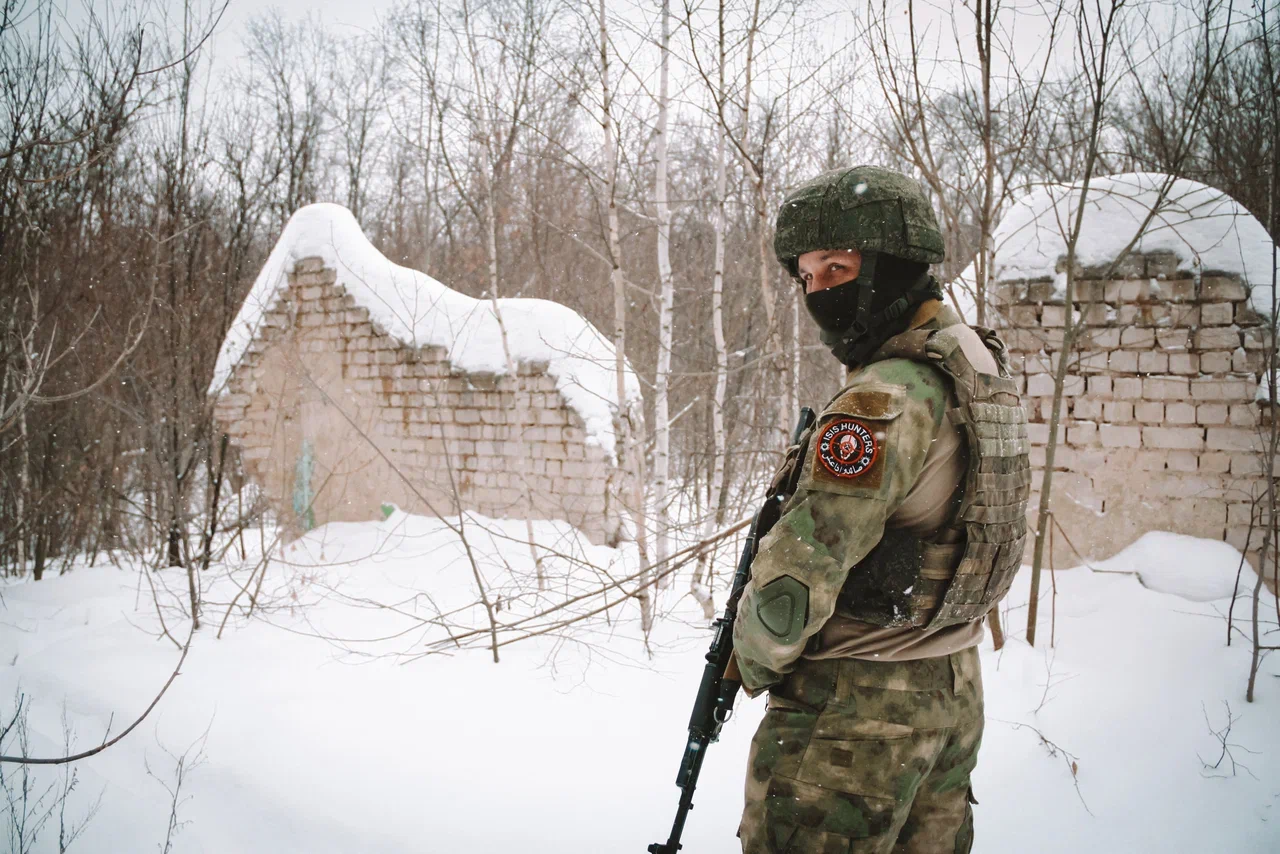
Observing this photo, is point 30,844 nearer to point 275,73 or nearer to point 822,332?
point 822,332

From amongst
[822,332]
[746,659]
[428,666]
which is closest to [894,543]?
[746,659]

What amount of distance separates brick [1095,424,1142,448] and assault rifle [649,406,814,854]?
3.53 metres

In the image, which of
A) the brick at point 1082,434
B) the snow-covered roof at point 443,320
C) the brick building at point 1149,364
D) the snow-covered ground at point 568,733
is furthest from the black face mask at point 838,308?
the snow-covered roof at point 443,320

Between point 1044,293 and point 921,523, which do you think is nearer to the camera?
point 921,523

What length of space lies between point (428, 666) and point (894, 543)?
3148 millimetres

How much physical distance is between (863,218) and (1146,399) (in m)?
3.54

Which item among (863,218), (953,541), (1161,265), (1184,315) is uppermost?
(1161,265)

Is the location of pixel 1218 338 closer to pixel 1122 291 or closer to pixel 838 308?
pixel 1122 291

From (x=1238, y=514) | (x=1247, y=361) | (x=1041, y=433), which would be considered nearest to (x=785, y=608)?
(x=1041, y=433)

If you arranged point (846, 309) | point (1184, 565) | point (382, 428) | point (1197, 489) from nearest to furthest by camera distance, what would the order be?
point (846, 309) < point (1184, 565) < point (1197, 489) < point (382, 428)

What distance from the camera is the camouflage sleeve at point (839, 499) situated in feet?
4.63

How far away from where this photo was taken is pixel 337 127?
1725 cm

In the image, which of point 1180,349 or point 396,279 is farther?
point 396,279

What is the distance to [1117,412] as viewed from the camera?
431 centimetres
